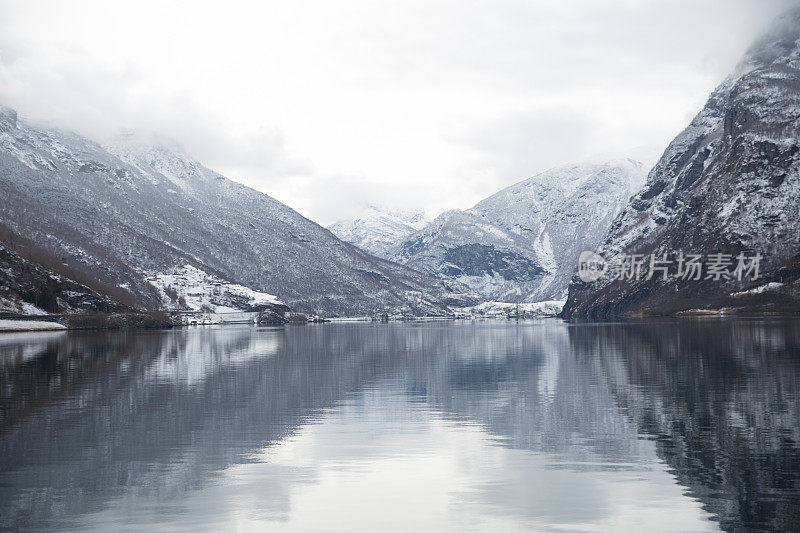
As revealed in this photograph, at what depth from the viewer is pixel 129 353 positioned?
12888cm

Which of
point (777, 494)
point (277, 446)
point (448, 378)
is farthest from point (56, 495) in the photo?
point (448, 378)

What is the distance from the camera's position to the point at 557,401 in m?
61.1

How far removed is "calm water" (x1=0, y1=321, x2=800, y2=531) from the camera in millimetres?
29703

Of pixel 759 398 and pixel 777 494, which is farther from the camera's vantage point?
pixel 759 398

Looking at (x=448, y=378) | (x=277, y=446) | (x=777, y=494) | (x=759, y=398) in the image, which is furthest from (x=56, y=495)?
(x=448, y=378)

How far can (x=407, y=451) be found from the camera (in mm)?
42250

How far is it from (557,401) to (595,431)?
46.1 ft

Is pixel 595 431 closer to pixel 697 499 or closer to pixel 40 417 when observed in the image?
pixel 697 499

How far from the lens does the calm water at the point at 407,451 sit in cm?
2970

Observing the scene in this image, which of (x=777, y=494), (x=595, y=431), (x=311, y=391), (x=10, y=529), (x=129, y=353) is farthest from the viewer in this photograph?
(x=129, y=353)

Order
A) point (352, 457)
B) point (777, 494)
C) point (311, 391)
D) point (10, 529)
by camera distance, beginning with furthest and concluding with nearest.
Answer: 1. point (311, 391)
2. point (352, 457)
3. point (777, 494)
4. point (10, 529)

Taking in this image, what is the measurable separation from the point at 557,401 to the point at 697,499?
30.2 m

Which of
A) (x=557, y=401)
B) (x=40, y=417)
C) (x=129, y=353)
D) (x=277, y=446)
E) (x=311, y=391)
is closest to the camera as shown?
(x=277, y=446)

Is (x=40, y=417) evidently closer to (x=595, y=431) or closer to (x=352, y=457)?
(x=352, y=457)
